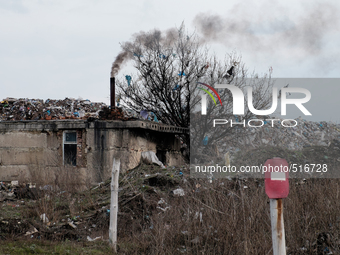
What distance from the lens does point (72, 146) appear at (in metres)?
14.2

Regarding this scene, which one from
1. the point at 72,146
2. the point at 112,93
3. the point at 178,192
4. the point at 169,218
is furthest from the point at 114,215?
the point at 112,93

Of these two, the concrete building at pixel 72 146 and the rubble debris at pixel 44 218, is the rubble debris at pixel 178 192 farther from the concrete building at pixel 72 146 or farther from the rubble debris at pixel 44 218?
the concrete building at pixel 72 146

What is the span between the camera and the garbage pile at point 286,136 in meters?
16.9

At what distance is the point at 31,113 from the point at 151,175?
9539 mm

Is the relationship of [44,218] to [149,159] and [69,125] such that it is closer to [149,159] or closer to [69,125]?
[149,159]

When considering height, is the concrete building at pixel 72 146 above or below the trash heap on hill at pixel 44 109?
below

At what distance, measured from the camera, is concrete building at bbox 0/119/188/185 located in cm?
1373

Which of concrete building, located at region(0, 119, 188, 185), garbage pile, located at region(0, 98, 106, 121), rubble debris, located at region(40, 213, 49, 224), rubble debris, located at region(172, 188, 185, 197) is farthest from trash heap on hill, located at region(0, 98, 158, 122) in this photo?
rubble debris, located at region(40, 213, 49, 224)

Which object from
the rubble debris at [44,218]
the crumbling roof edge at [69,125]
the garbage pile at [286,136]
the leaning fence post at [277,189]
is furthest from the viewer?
the garbage pile at [286,136]

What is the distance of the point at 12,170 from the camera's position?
48.1 feet

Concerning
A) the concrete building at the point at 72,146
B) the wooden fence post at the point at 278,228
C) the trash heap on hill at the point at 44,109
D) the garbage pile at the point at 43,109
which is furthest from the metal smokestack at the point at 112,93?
the wooden fence post at the point at 278,228

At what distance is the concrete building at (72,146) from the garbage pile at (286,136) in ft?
15.4

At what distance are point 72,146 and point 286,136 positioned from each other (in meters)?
9.39

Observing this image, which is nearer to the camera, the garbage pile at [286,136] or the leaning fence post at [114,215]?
the leaning fence post at [114,215]
